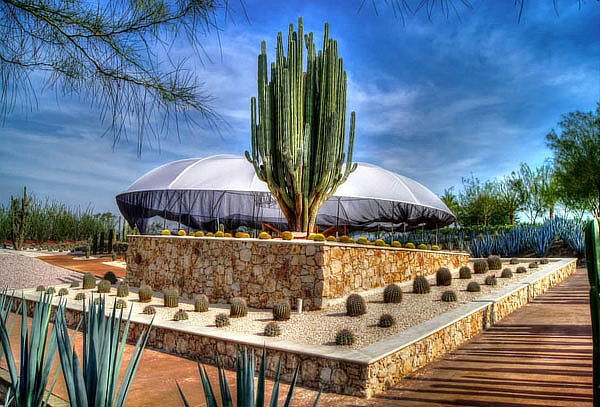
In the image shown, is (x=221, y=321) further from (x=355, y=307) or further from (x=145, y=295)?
(x=145, y=295)

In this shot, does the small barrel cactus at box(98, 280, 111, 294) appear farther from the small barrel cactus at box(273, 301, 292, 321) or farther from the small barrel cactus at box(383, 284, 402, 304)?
the small barrel cactus at box(383, 284, 402, 304)

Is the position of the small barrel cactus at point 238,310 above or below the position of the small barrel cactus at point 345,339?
below

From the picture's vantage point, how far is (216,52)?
249 centimetres

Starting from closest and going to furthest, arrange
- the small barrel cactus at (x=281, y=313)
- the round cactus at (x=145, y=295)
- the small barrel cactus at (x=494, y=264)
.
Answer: the small barrel cactus at (x=281, y=313), the round cactus at (x=145, y=295), the small barrel cactus at (x=494, y=264)

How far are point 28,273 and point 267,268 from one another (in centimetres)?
882

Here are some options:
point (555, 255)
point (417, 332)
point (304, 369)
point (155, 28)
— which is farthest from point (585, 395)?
point (555, 255)

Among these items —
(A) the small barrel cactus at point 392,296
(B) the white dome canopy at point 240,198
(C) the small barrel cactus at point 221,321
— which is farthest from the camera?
(B) the white dome canopy at point 240,198

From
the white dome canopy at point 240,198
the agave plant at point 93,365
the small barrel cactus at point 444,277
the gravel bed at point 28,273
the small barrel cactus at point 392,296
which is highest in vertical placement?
the white dome canopy at point 240,198

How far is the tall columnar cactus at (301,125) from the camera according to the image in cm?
1159

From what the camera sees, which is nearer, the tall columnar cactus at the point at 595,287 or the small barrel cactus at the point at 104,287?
the tall columnar cactus at the point at 595,287

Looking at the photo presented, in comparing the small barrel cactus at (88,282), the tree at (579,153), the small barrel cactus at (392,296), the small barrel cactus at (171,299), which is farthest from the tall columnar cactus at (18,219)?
the tree at (579,153)

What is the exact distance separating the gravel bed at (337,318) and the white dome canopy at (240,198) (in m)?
9.21

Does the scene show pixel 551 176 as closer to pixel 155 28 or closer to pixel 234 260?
pixel 234 260

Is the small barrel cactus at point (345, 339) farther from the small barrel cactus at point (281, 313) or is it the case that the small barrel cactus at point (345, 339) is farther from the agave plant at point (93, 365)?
the agave plant at point (93, 365)
